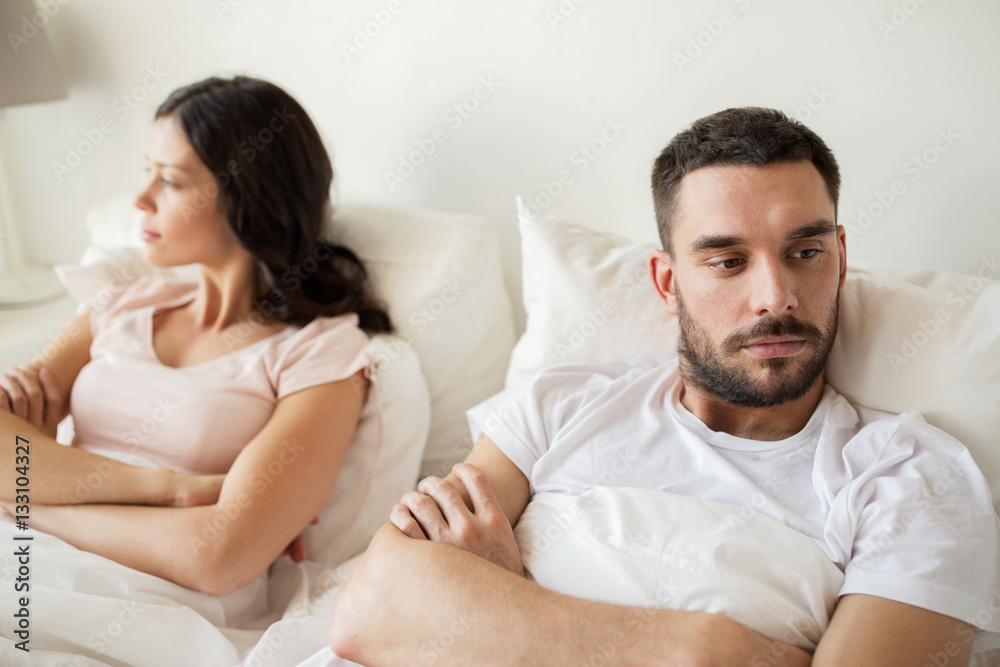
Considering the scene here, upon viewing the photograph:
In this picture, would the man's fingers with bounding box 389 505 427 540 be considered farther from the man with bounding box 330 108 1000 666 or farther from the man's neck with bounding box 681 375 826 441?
the man's neck with bounding box 681 375 826 441

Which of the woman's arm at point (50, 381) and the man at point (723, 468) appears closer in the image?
the man at point (723, 468)

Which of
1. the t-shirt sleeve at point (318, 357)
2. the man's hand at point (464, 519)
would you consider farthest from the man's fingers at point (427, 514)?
the t-shirt sleeve at point (318, 357)

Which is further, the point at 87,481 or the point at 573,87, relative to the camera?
the point at 573,87

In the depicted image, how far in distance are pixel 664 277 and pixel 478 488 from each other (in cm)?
46

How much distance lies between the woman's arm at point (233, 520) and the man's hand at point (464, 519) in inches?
11.8

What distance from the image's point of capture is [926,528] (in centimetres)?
90

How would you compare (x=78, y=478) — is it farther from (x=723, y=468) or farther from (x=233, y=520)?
(x=723, y=468)

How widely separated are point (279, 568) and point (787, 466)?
3.15 feet

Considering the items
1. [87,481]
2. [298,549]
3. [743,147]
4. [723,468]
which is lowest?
[298,549]

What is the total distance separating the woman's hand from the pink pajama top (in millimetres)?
41

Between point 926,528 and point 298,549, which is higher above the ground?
point 926,528

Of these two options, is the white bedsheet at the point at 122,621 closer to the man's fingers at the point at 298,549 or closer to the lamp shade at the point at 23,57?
the man's fingers at the point at 298,549

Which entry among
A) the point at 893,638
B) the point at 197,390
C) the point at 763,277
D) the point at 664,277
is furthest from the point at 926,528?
the point at 197,390

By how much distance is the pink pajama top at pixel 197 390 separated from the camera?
1426mm
